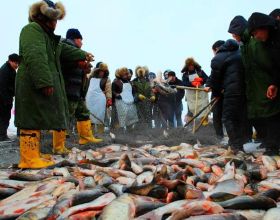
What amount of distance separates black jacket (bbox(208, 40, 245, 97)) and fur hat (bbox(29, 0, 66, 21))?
8.64ft

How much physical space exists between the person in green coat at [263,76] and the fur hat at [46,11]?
98.3 inches

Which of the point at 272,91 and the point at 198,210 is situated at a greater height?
the point at 272,91

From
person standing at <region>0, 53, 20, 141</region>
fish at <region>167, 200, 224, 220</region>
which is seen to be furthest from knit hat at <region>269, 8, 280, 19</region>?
person standing at <region>0, 53, 20, 141</region>

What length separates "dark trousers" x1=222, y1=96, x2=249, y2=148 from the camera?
6684 mm

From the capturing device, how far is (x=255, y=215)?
113 inches

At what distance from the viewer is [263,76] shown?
6008 mm

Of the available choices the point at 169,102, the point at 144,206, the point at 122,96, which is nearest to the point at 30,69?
the point at 144,206

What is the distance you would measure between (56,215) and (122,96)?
9578mm

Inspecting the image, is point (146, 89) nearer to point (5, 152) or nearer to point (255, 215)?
point (5, 152)

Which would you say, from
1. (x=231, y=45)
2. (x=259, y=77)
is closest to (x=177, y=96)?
(x=231, y=45)

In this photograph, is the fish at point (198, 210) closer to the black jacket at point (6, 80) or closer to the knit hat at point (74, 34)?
the knit hat at point (74, 34)

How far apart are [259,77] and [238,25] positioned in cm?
121

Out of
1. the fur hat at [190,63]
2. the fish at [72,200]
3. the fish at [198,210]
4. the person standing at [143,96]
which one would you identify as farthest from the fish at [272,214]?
the person standing at [143,96]

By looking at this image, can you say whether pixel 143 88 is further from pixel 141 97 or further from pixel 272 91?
pixel 272 91
